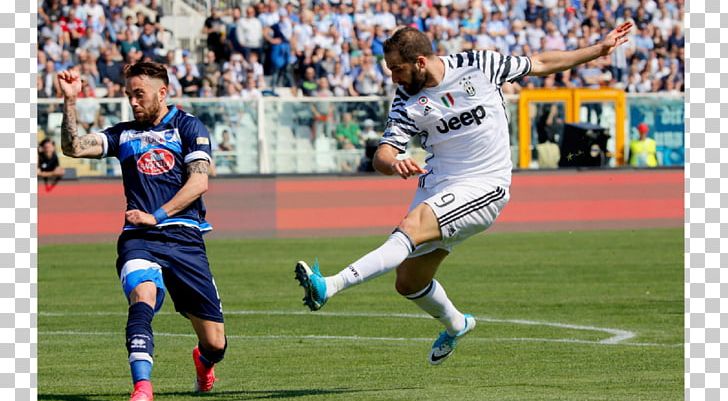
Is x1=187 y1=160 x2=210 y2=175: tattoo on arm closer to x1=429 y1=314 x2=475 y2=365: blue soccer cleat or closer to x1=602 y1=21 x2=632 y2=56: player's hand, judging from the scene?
x1=429 y1=314 x2=475 y2=365: blue soccer cleat

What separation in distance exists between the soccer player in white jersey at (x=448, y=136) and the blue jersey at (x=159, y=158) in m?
1.18

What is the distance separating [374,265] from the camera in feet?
30.7

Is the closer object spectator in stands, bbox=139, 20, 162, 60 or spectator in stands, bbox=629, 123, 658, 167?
spectator in stands, bbox=139, 20, 162, 60

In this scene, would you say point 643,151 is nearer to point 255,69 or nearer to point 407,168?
point 255,69

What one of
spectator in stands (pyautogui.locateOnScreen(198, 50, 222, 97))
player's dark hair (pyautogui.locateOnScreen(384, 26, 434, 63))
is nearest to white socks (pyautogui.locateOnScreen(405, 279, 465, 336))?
player's dark hair (pyautogui.locateOnScreen(384, 26, 434, 63))

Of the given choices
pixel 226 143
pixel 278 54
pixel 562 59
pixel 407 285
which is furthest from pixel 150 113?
pixel 278 54

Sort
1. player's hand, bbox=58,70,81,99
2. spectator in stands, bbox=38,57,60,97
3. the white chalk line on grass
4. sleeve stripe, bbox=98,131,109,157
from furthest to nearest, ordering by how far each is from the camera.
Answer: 1. spectator in stands, bbox=38,57,60,97
2. the white chalk line on grass
3. sleeve stripe, bbox=98,131,109,157
4. player's hand, bbox=58,70,81,99

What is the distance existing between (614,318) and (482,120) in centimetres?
523

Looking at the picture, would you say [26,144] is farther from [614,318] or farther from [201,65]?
[201,65]

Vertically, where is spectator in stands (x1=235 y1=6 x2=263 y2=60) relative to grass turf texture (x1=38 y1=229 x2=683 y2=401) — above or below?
above

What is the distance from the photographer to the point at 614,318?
48.8 feet

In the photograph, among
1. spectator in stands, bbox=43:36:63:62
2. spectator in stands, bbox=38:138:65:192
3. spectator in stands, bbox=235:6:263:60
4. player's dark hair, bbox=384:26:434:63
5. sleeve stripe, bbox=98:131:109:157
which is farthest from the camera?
spectator in stands, bbox=235:6:263:60

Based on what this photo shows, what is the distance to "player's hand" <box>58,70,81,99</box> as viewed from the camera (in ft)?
30.6

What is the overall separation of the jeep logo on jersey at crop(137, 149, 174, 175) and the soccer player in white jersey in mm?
1352
